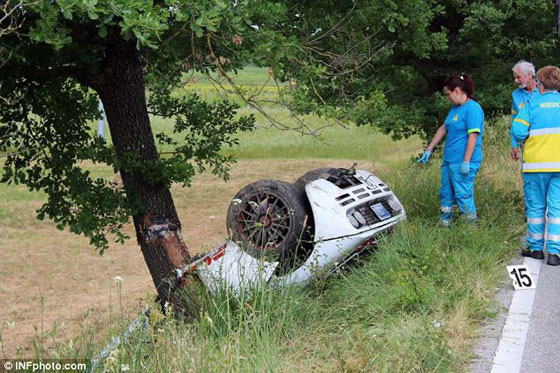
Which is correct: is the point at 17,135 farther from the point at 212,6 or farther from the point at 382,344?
the point at 382,344

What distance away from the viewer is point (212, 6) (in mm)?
6066

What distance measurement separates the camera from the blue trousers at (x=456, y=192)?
326 inches

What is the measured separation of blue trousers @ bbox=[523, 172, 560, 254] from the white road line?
29.2 inches

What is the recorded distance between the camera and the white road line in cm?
489

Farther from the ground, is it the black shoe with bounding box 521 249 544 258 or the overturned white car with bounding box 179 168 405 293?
the overturned white car with bounding box 179 168 405 293

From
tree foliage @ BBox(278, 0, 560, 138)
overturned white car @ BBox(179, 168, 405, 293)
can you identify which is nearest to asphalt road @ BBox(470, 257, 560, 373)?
overturned white car @ BBox(179, 168, 405, 293)

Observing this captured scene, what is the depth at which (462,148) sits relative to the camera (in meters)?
8.30

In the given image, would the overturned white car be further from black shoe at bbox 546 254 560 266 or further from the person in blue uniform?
black shoe at bbox 546 254 560 266

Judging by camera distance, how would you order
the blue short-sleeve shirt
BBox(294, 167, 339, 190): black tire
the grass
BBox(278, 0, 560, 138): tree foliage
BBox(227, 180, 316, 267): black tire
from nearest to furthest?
1. the grass
2. BBox(227, 180, 316, 267): black tire
3. BBox(294, 167, 339, 190): black tire
4. the blue short-sleeve shirt
5. BBox(278, 0, 560, 138): tree foliage

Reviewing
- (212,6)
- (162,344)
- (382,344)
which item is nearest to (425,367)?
(382,344)

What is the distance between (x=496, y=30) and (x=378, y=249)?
31.4ft

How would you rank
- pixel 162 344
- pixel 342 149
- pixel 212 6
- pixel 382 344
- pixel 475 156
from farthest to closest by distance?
pixel 342 149
pixel 475 156
pixel 212 6
pixel 382 344
pixel 162 344

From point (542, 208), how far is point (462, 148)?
3.56ft

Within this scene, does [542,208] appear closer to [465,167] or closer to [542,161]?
[542,161]
